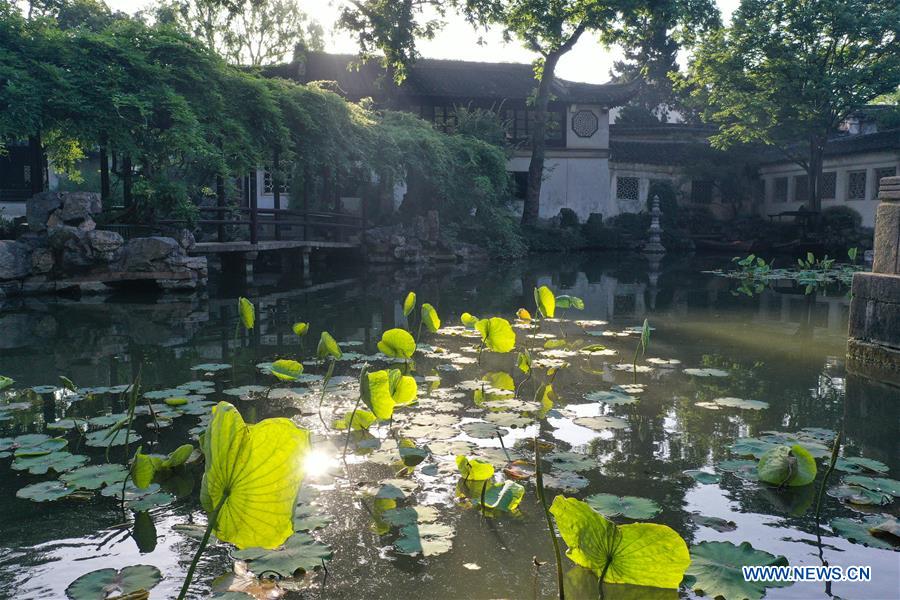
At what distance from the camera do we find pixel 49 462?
2967 millimetres

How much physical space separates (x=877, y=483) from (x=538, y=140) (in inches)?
850

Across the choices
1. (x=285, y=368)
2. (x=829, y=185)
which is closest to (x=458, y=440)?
(x=285, y=368)

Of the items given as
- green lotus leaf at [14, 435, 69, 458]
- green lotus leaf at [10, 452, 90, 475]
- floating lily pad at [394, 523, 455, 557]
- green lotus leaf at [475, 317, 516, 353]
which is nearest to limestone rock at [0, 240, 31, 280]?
green lotus leaf at [14, 435, 69, 458]

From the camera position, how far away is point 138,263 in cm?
1034

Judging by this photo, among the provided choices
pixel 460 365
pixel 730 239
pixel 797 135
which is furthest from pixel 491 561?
pixel 730 239

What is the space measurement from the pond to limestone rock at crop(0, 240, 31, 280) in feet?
7.29

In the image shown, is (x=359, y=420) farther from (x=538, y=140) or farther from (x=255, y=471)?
(x=538, y=140)

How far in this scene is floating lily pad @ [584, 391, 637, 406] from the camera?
419 cm

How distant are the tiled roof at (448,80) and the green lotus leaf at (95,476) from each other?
2181cm

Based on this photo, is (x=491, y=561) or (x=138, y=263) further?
(x=138, y=263)

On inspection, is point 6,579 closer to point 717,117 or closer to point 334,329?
point 334,329

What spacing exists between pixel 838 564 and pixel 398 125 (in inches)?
668

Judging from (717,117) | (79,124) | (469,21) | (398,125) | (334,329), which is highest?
(469,21)

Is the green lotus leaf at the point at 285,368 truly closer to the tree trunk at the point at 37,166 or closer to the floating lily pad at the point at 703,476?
the floating lily pad at the point at 703,476
